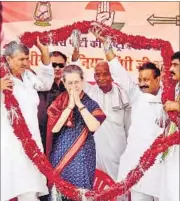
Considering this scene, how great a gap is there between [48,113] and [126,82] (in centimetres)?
36

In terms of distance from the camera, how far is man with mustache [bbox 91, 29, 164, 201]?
6.34 ft

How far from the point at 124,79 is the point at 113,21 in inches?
10.0

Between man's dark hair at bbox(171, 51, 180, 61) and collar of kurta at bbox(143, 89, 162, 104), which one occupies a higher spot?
man's dark hair at bbox(171, 51, 180, 61)

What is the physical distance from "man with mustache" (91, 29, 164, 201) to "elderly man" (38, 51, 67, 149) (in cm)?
19

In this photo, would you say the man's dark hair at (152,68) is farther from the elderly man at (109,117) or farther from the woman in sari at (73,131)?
the woman in sari at (73,131)

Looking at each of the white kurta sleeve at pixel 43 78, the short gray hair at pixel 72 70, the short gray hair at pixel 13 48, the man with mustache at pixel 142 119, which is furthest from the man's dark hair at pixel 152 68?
the short gray hair at pixel 13 48

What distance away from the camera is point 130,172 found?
1.91m

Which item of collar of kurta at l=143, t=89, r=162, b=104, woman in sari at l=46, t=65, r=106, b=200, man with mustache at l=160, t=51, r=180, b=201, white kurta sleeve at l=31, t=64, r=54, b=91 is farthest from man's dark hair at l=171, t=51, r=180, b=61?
white kurta sleeve at l=31, t=64, r=54, b=91

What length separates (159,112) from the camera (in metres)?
1.95

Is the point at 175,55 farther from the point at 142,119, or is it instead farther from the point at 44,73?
the point at 44,73

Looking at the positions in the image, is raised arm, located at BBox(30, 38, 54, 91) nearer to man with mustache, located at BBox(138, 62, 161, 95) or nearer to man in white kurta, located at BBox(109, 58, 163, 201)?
man in white kurta, located at BBox(109, 58, 163, 201)

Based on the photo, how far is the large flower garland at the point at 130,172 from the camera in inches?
74.6

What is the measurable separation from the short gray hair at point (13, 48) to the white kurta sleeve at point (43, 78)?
0.10 meters

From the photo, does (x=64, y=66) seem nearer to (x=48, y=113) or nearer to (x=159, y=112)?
(x=48, y=113)
